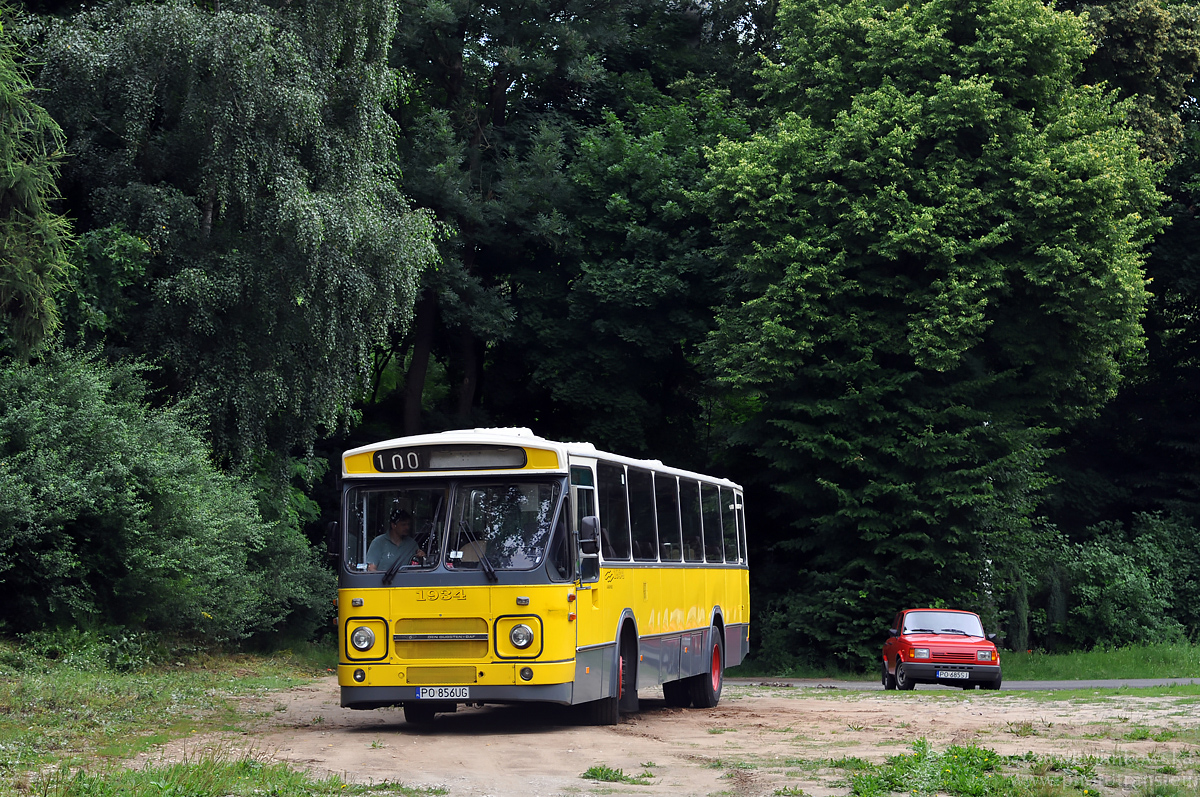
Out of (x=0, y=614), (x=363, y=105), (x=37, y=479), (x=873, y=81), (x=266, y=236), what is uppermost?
(x=873, y=81)

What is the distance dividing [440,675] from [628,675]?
115 inches

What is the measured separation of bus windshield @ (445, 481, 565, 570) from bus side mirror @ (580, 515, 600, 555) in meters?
0.39

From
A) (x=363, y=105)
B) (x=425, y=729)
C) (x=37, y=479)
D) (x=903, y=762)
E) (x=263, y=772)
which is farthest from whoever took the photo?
(x=363, y=105)

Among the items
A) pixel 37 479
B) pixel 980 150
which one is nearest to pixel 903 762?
pixel 37 479

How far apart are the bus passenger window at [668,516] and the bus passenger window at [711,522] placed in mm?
1658

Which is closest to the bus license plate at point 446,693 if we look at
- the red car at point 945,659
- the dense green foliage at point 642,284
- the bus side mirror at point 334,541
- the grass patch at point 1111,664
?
the bus side mirror at point 334,541

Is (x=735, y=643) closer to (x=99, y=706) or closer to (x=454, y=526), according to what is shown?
(x=454, y=526)

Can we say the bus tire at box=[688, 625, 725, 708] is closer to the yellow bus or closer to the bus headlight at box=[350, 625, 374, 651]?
the yellow bus

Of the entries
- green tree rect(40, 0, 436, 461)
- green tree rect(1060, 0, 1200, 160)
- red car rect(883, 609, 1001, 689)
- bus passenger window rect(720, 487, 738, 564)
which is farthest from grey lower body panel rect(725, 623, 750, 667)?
green tree rect(1060, 0, 1200, 160)

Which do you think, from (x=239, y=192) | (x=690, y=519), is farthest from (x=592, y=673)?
(x=239, y=192)

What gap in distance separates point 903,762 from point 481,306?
98.7ft

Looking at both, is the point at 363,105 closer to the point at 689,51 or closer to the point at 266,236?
the point at 266,236

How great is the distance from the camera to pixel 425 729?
15180mm

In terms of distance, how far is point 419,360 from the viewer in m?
42.0
